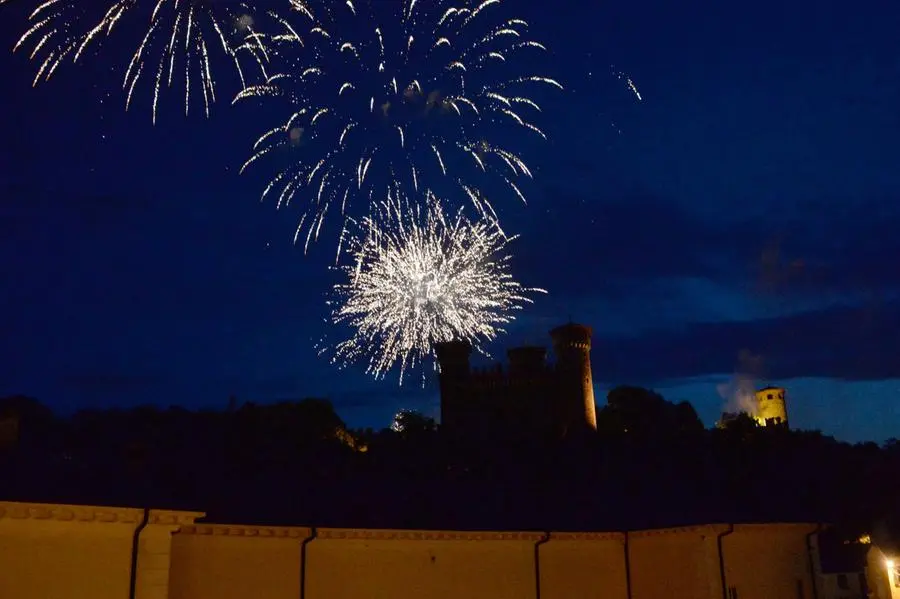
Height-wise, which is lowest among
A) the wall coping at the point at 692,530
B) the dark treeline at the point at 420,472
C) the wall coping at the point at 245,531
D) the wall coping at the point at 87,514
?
the wall coping at the point at 692,530

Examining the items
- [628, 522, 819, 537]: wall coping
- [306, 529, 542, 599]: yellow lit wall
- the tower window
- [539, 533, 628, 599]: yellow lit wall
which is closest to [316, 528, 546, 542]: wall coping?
[306, 529, 542, 599]: yellow lit wall

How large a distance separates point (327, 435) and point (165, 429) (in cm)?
1557

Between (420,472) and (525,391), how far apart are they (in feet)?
76.4

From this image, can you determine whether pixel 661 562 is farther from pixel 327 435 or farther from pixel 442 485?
pixel 327 435

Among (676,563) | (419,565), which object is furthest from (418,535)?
(676,563)

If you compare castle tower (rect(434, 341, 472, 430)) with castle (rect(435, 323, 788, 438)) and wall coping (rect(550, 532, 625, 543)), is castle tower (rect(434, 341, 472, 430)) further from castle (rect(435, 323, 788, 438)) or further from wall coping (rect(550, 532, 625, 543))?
wall coping (rect(550, 532, 625, 543))

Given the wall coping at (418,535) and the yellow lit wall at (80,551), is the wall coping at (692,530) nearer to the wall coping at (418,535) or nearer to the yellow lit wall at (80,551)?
the wall coping at (418,535)

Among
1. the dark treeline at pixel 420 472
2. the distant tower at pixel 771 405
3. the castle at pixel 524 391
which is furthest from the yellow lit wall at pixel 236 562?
the distant tower at pixel 771 405

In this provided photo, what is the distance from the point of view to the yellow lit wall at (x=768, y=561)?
25.1m

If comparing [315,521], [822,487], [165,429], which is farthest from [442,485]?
[165,429]

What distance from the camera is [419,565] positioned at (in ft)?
74.5

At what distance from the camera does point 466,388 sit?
8638 cm

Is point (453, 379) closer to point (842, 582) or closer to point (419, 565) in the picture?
point (842, 582)

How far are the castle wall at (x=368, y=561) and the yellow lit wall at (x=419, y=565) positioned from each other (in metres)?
0.03
